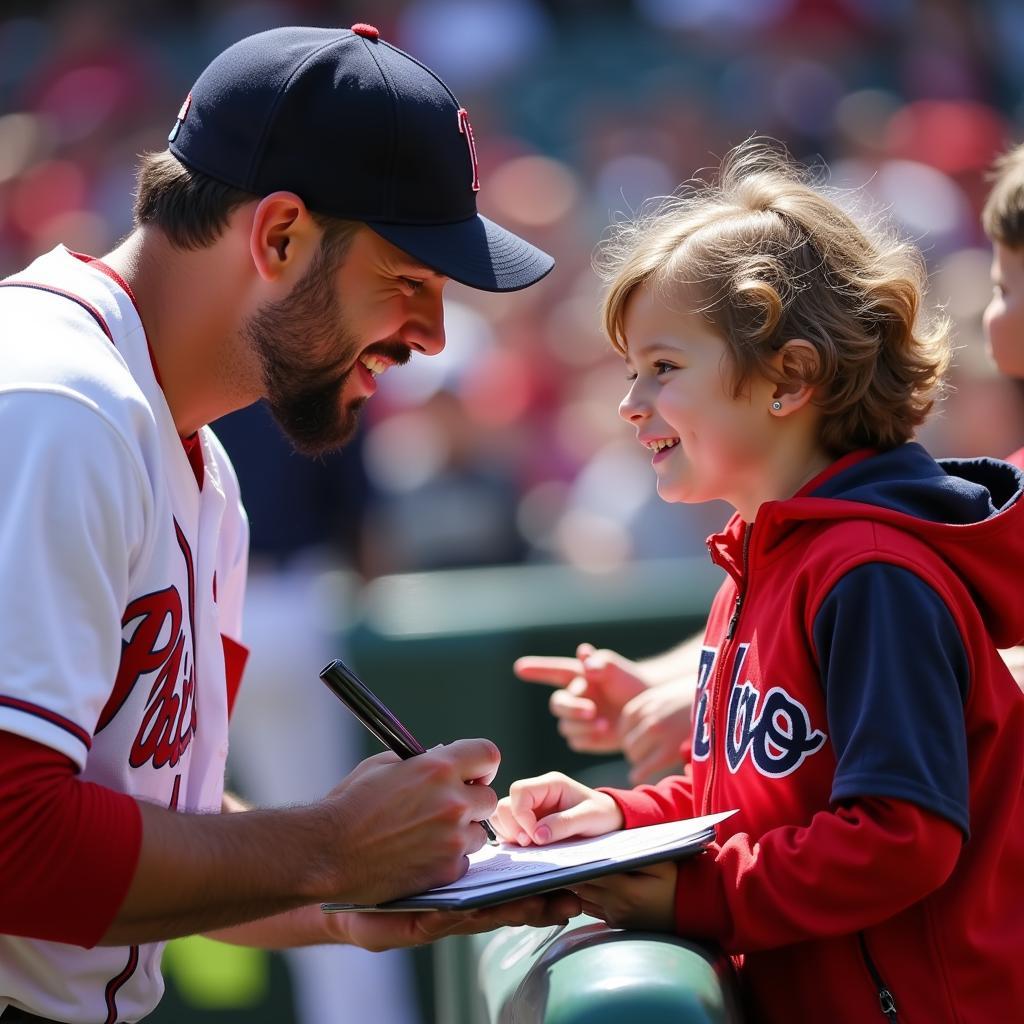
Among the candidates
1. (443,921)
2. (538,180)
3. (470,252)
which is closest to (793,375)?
(470,252)

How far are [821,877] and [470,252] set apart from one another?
0.99m

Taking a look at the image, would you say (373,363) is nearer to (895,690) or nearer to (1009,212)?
(895,690)

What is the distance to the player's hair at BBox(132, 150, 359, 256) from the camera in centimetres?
200

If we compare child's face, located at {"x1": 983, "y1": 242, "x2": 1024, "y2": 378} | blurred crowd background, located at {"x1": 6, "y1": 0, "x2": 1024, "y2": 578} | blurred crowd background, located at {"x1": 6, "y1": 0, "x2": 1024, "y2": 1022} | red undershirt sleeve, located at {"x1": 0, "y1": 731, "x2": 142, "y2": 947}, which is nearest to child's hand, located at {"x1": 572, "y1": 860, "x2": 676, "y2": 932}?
red undershirt sleeve, located at {"x1": 0, "y1": 731, "x2": 142, "y2": 947}

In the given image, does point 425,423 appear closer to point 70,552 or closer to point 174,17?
point 70,552

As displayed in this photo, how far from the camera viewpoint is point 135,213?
2143 millimetres

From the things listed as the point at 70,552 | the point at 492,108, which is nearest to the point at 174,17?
the point at 492,108

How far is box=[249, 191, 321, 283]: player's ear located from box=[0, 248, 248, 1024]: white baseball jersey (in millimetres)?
198

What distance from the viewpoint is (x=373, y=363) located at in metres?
2.15

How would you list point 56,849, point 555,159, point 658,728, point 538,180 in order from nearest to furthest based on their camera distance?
point 56,849 → point 658,728 → point 538,180 → point 555,159

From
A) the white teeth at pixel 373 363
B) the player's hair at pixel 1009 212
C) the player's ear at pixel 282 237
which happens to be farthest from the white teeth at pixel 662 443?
the player's hair at pixel 1009 212

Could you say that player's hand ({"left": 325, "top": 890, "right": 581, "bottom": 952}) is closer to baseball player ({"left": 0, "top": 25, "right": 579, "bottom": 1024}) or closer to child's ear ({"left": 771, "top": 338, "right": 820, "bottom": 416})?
baseball player ({"left": 0, "top": 25, "right": 579, "bottom": 1024})

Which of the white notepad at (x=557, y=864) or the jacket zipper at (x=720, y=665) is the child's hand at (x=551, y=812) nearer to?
the white notepad at (x=557, y=864)

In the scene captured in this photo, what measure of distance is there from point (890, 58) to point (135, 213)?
6956 millimetres
